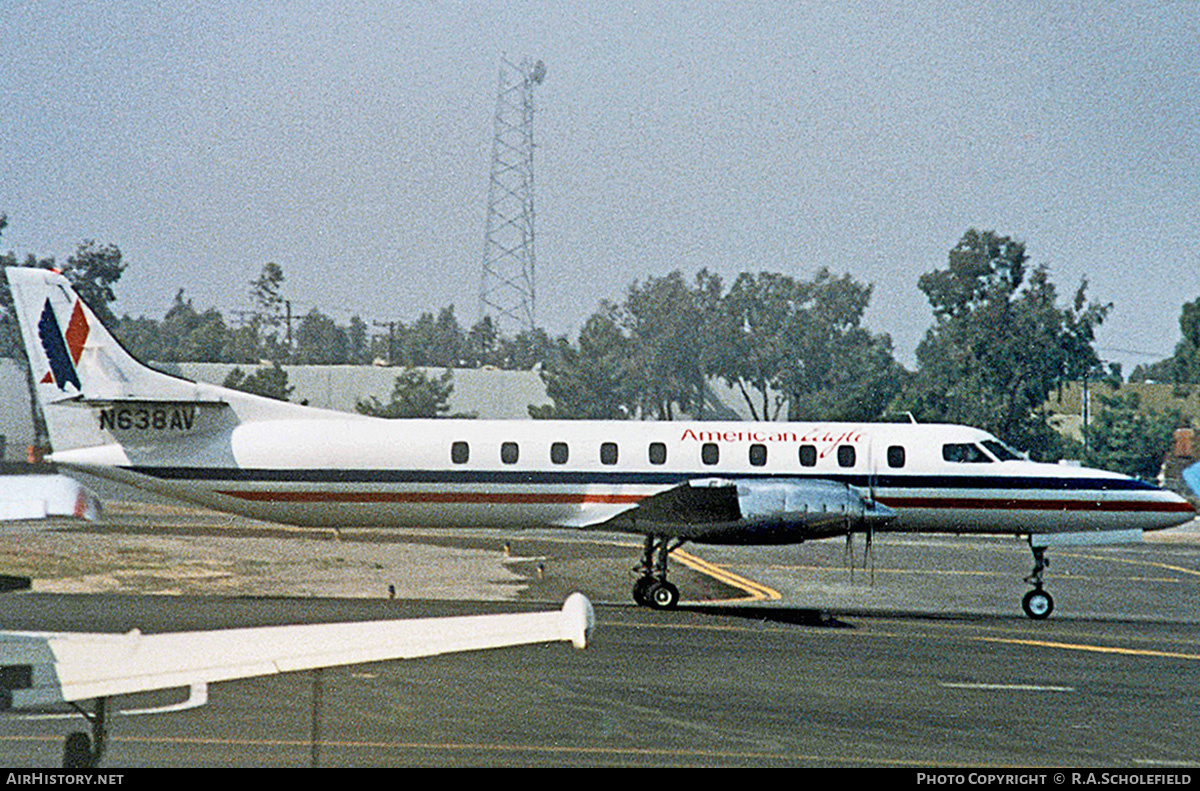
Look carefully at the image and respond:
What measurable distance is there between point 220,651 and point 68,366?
19826 millimetres

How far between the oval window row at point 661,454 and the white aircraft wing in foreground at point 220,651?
17671 millimetres

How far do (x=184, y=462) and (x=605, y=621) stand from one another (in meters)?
8.41

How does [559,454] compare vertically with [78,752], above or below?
above

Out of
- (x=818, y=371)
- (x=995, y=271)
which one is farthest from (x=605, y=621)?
(x=818, y=371)

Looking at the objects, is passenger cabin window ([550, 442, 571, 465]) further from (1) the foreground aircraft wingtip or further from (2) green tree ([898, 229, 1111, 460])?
(2) green tree ([898, 229, 1111, 460])

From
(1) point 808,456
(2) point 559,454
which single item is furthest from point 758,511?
(2) point 559,454

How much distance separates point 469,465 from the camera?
24.9 meters

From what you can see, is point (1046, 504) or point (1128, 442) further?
point (1128, 442)

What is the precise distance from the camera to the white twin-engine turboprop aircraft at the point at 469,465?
24.7 meters

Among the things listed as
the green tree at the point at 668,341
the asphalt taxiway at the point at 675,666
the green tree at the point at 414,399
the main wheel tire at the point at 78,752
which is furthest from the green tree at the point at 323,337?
the main wheel tire at the point at 78,752

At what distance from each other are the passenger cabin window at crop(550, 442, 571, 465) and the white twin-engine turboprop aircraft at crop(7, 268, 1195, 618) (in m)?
Result: 0.02

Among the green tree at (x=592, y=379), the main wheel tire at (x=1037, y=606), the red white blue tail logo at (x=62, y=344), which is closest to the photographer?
the red white blue tail logo at (x=62, y=344)

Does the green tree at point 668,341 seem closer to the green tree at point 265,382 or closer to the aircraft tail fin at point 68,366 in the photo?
the green tree at point 265,382

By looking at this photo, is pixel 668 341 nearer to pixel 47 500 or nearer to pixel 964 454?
pixel 964 454
